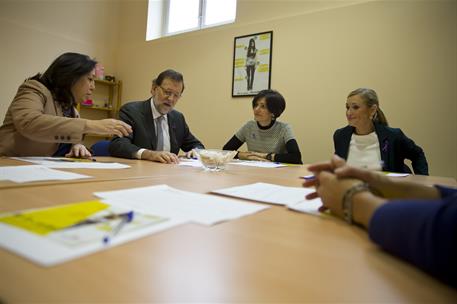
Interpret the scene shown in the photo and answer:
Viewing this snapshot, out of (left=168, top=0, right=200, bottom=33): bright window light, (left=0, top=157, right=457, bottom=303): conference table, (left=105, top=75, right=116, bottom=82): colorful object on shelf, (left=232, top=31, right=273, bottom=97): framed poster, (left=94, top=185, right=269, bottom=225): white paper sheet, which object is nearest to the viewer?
(left=0, top=157, right=457, bottom=303): conference table

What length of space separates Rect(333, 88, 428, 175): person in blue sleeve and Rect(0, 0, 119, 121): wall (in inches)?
142

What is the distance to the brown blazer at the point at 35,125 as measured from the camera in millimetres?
1378

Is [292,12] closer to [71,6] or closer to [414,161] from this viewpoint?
[414,161]

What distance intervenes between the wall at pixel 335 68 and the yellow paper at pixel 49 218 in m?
2.63

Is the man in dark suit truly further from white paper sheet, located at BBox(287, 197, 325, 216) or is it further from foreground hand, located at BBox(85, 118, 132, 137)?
white paper sheet, located at BBox(287, 197, 325, 216)

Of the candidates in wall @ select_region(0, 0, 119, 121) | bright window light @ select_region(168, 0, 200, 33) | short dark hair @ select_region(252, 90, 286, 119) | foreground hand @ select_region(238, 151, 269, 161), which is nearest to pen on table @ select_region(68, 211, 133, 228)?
foreground hand @ select_region(238, 151, 269, 161)

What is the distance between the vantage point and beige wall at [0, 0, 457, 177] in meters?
2.43

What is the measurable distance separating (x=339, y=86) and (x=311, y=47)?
500 mm

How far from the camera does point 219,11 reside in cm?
387

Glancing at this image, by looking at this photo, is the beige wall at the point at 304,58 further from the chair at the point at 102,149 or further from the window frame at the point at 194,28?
the chair at the point at 102,149

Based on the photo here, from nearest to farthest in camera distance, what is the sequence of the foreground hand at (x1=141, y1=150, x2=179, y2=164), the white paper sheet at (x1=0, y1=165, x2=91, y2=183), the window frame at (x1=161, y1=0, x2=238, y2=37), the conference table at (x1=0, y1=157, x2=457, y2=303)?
the conference table at (x1=0, y1=157, x2=457, y2=303)
the white paper sheet at (x1=0, y1=165, x2=91, y2=183)
the foreground hand at (x1=141, y1=150, x2=179, y2=164)
the window frame at (x1=161, y1=0, x2=238, y2=37)

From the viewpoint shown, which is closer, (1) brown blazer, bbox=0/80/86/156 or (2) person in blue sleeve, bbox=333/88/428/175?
(1) brown blazer, bbox=0/80/86/156

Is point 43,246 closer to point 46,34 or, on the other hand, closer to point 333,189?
point 333,189

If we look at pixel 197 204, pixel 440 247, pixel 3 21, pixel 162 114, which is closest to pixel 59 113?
pixel 162 114
